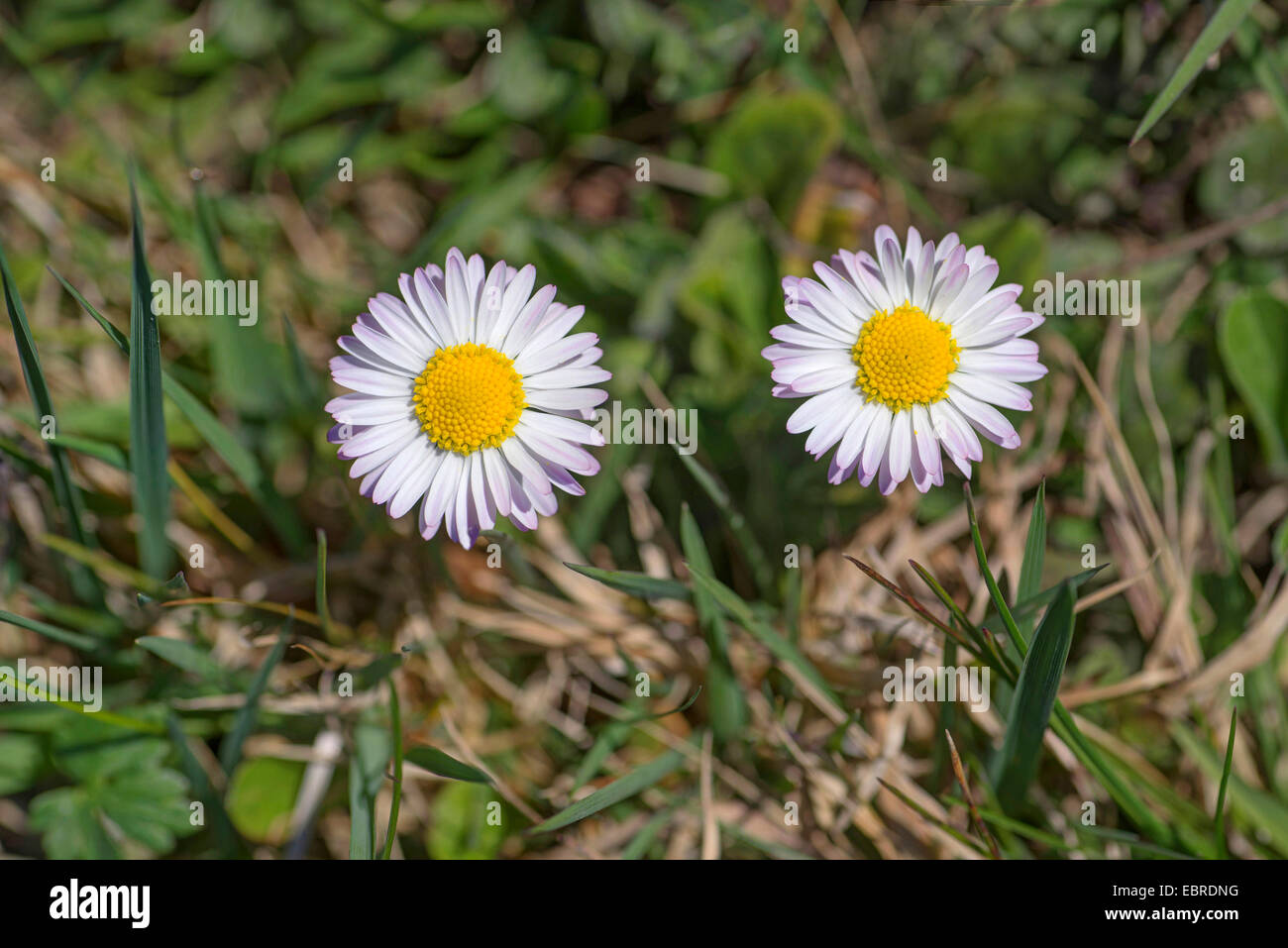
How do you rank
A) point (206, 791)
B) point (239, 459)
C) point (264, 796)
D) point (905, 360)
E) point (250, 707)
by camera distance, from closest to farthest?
point (905, 360) → point (250, 707) → point (206, 791) → point (239, 459) → point (264, 796)

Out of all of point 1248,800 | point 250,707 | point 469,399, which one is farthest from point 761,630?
point 1248,800

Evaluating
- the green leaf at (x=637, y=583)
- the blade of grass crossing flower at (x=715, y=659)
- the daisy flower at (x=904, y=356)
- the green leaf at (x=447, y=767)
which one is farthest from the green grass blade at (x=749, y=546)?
the green leaf at (x=447, y=767)

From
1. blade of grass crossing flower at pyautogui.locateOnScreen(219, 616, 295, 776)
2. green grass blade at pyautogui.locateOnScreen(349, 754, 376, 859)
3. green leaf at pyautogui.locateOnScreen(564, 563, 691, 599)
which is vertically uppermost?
green leaf at pyautogui.locateOnScreen(564, 563, 691, 599)

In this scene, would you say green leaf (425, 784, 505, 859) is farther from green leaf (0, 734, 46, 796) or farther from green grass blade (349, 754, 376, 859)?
green leaf (0, 734, 46, 796)

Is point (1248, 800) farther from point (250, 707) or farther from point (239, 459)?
point (239, 459)

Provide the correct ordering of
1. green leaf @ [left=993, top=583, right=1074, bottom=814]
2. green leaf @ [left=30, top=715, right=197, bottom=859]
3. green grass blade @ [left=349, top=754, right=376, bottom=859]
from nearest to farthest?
green leaf @ [left=993, top=583, right=1074, bottom=814], green grass blade @ [left=349, top=754, right=376, bottom=859], green leaf @ [left=30, top=715, right=197, bottom=859]

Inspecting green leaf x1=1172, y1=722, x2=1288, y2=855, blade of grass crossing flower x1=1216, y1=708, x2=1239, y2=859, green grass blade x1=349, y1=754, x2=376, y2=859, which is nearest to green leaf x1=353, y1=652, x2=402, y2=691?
green grass blade x1=349, y1=754, x2=376, y2=859
